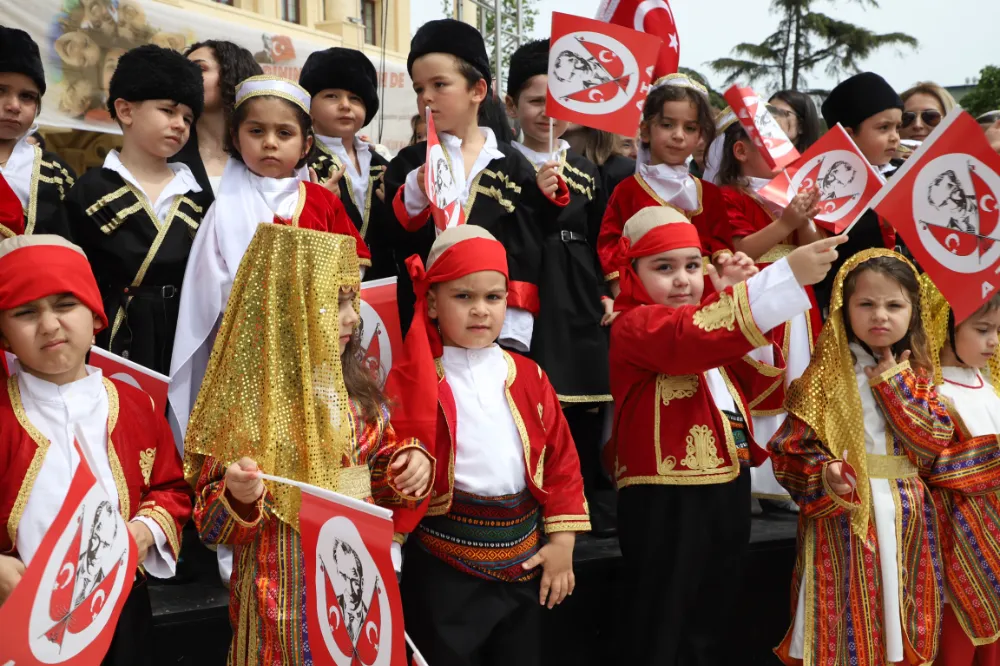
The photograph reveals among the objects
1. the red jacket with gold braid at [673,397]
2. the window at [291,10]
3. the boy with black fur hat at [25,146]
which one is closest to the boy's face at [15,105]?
the boy with black fur hat at [25,146]

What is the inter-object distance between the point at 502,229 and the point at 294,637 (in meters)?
1.88

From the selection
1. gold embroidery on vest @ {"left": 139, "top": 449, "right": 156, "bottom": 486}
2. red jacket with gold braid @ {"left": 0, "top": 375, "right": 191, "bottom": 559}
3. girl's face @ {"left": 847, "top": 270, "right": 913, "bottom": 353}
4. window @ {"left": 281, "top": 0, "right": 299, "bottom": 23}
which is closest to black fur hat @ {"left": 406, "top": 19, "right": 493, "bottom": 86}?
girl's face @ {"left": 847, "top": 270, "right": 913, "bottom": 353}

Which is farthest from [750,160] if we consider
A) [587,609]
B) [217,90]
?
[217,90]

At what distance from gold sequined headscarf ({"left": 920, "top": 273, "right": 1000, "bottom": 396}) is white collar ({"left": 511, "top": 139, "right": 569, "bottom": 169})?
4.96 feet

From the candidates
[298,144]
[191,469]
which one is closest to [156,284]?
[298,144]

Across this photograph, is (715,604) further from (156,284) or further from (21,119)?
(21,119)

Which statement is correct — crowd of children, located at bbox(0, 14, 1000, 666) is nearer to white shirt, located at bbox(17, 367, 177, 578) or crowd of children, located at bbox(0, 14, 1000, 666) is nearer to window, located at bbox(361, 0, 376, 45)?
white shirt, located at bbox(17, 367, 177, 578)

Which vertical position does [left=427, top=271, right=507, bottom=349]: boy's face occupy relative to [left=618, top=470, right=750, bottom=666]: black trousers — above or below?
above

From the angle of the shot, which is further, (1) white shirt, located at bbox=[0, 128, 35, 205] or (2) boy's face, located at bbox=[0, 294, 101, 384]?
(1) white shirt, located at bbox=[0, 128, 35, 205]

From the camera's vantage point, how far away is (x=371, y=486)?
288 centimetres

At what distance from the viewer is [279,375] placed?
8.52 feet

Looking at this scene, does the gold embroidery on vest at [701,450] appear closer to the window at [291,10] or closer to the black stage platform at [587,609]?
the black stage platform at [587,609]

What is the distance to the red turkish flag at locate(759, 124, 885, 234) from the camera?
3889 millimetres

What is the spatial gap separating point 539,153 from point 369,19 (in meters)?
15.4
